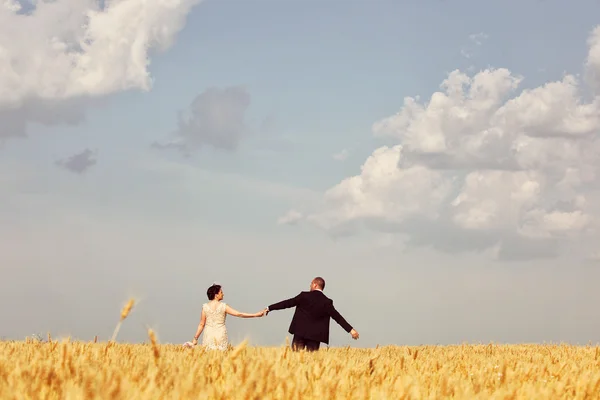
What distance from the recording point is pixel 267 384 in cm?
447

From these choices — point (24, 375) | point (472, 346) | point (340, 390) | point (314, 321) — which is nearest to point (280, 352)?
point (340, 390)

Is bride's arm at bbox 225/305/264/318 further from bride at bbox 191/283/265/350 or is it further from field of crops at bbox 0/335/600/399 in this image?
field of crops at bbox 0/335/600/399

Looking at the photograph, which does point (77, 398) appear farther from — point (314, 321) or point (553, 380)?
point (314, 321)

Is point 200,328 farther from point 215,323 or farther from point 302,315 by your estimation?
point 302,315

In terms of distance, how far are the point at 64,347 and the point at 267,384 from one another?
1472mm

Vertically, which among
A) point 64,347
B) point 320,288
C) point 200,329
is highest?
point 320,288

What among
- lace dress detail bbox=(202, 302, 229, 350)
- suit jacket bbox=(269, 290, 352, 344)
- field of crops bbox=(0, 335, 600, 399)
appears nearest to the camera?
field of crops bbox=(0, 335, 600, 399)

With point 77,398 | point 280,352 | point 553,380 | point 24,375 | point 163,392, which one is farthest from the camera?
point 553,380

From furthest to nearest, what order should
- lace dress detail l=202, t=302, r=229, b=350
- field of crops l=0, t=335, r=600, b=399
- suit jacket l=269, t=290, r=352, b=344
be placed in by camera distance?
suit jacket l=269, t=290, r=352, b=344, lace dress detail l=202, t=302, r=229, b=350, field of crops l=0, t=335, r=600, b=399

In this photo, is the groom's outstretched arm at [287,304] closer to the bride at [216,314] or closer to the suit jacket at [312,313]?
the suit jacket at [312,313]

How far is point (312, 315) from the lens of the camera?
47.6ft

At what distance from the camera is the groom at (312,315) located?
1448 centimetres

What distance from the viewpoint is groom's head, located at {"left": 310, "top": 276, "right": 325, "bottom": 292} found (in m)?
14.7

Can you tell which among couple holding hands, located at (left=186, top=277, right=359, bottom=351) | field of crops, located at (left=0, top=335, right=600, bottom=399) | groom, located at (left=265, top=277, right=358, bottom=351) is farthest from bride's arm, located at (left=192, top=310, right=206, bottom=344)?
field of crops, located at (left=0, top=335, right=600, bottom=399)
